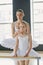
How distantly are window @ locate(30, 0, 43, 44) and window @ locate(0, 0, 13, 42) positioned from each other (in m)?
0.23

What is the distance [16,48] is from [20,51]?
4cm

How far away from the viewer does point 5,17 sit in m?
1.83

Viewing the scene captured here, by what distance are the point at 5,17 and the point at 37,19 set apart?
1.10ft

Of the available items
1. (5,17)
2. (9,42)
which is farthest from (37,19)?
(9,42)

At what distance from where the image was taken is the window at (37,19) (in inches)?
69.9

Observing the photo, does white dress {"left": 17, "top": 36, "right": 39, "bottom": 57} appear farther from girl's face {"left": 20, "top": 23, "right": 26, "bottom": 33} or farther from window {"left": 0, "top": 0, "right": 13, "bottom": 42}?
window {"left": 0, "top": 0, "right": 13, "bottom": 42}

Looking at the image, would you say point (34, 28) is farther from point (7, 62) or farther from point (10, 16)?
point (7, 62)

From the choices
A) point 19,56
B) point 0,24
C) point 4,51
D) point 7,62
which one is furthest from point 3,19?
point 19,56

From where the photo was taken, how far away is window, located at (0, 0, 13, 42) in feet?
5.97

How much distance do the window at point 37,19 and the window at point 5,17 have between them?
23cm

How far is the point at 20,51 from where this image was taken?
1192 mm

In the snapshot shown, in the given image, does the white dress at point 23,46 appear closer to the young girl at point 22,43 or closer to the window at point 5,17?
the young girl at point 22,43

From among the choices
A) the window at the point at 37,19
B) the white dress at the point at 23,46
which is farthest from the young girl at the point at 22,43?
the window at the point at 37,19

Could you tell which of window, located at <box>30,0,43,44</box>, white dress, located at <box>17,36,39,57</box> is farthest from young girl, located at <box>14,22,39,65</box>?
window, located at <box>30,0,43,44</box>
